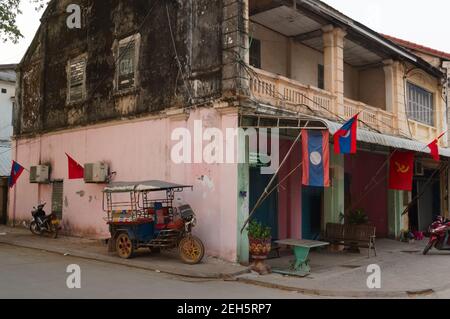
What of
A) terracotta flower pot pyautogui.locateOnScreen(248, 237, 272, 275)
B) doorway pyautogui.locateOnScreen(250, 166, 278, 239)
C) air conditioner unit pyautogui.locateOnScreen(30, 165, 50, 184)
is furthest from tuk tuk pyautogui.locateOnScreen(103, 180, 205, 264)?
air conditioner unit pyautogui.locateOnScreen(30, 165, 50, 184)

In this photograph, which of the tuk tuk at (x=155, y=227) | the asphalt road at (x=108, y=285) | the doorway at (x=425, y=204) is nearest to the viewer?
the asphalt road at (x=108, y=285)

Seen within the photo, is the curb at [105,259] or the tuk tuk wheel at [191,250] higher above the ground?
the tuk tuk wheel at [191,250]

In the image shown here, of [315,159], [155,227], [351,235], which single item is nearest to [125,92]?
[155,227]

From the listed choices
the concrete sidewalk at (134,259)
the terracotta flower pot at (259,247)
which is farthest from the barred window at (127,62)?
the terracotta flower pot at (259,247)

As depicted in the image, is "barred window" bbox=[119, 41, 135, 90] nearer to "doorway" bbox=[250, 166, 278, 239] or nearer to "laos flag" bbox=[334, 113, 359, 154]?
"doorway" bbox=[250, 166, 278, 239]

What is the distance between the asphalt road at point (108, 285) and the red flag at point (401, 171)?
8.64 metres

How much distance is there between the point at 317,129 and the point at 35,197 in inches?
483

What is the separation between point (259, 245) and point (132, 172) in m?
5.47

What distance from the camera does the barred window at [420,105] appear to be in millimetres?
18969

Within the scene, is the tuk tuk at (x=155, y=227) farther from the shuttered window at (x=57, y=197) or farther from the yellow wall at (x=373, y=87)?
the yellow wall at (x=373, y=87)

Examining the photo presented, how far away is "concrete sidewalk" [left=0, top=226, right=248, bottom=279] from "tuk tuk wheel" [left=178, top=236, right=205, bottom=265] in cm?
16

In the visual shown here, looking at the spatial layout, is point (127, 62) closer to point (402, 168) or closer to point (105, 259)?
point (105, 259)
